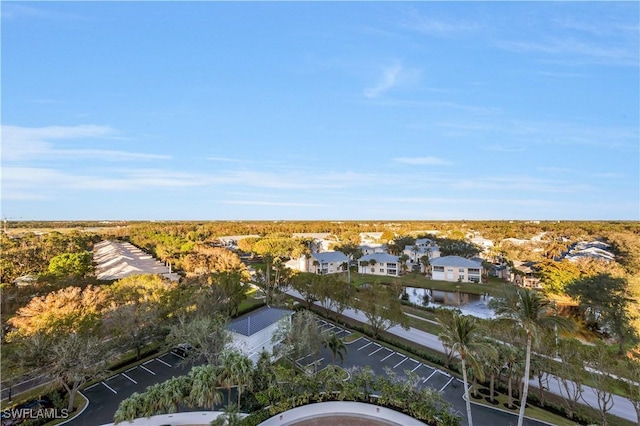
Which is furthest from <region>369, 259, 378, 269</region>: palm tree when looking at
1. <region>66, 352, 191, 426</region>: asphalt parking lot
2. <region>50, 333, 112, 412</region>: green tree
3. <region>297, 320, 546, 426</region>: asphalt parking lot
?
<region>50, 333, 112, 412</region>: green tree

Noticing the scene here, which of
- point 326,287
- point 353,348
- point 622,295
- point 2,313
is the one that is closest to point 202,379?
point 353,348

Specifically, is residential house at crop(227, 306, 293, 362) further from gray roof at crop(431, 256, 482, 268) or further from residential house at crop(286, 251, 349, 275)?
gray roof at crop(431, 256, 482, 268)

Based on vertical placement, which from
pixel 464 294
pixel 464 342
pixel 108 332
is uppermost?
pixel 464 342

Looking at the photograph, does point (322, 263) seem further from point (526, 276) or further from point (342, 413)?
point (342, 413)

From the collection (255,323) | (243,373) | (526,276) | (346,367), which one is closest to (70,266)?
(255,323)

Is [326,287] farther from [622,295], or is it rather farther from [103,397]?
[622,295]

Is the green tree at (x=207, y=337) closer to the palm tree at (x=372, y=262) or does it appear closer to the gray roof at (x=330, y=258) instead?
the gray roof at (x=330, y=258)
